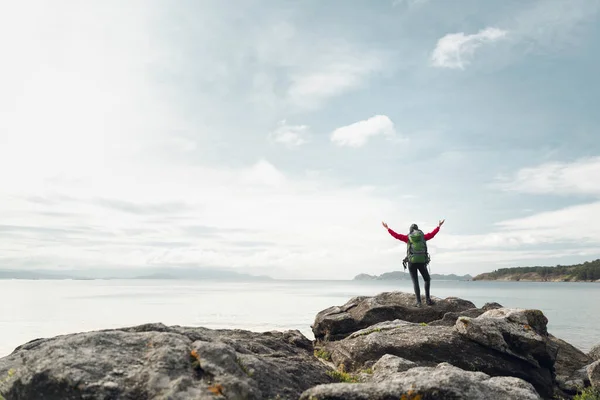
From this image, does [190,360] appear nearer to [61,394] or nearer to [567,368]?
[61,394]

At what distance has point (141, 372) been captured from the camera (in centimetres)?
822

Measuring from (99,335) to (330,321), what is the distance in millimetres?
15066

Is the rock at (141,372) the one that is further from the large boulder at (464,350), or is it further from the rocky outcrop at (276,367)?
the large boulder at (464,350)

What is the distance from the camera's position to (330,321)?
74.5 ft

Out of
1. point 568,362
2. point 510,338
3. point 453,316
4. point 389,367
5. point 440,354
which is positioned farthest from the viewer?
point 453,316

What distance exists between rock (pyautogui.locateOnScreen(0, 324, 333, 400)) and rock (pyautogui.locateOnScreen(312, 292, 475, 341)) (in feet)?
41.9

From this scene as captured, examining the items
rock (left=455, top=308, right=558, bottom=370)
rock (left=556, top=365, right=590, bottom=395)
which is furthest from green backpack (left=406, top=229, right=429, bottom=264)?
rock (left=556, top=365, right=590, bottom=395)

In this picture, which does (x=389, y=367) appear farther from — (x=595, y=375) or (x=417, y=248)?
(x=417, y=248)

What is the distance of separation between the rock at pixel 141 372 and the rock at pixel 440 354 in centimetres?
679

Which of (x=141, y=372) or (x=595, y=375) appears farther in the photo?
(x=595, y=375)

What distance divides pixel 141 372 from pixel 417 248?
19.0m

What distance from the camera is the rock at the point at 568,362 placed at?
19.4 meters

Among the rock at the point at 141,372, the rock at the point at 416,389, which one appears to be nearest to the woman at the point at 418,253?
the rock at the point at 416,389

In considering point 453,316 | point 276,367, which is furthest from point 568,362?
point 276,367
